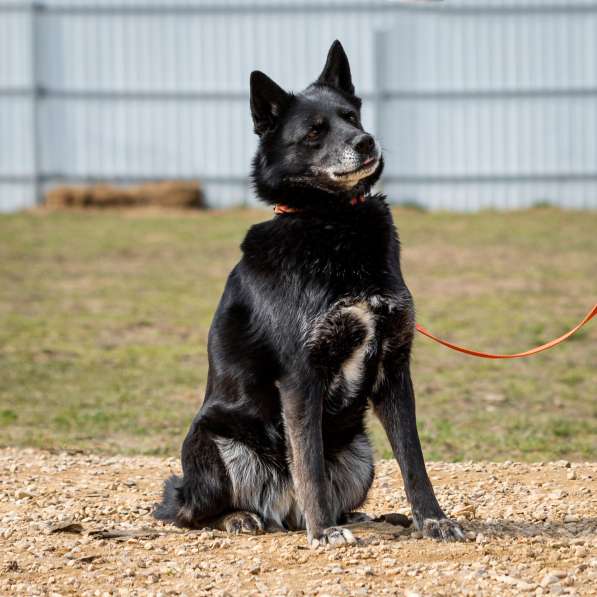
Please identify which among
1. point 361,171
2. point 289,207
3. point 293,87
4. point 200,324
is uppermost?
point 293,87

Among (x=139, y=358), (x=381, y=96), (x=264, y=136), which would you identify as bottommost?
(x=139, y=358)

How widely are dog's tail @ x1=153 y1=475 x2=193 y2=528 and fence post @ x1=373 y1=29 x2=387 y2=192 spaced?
17353 mm

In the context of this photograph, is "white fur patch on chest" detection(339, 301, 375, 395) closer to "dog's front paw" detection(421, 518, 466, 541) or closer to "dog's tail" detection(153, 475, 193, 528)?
"dog's front paw" detection(421, 518, 466, 541)

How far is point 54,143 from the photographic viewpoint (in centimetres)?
2242

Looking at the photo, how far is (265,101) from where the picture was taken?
4.54m

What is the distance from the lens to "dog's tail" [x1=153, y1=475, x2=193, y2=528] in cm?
469

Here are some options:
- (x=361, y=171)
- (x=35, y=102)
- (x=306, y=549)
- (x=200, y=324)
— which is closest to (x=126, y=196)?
(x=35, y=102)

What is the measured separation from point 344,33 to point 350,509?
18.8 m

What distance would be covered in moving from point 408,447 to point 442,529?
0.36 m

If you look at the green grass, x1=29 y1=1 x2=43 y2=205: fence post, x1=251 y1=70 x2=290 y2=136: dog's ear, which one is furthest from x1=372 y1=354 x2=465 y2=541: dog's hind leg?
x1=29 y1=1 x2=43 y2=205: fence post

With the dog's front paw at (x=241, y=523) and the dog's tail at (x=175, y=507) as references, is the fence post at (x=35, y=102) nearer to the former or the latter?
the dog's tail at (x=175, y=507)

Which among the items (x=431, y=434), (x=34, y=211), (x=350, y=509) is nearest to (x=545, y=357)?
(x=431, y=434)

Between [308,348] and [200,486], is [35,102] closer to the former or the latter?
[200,486]

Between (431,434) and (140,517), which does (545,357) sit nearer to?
(431,434)
